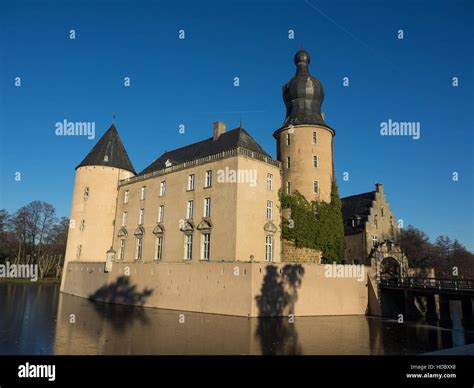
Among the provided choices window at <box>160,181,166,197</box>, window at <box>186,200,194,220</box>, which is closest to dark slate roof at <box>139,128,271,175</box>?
window at <box>160,181,166,197</box>

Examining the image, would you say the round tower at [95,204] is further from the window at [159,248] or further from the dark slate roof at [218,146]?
the window at [159,248]

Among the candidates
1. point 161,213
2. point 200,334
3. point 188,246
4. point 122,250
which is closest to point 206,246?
point 188,246

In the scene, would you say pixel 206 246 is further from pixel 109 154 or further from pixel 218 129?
pixel 109 154

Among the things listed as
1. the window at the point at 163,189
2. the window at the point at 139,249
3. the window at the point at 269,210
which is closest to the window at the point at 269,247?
the window at the point at 269,210

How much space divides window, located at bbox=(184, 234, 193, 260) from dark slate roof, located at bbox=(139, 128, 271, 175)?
21.9 feet

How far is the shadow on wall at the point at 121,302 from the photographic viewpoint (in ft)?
69.5

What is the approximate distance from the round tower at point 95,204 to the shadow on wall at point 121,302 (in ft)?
19.2

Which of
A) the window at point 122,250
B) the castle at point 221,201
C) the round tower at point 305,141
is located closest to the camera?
the castle at point 221,201

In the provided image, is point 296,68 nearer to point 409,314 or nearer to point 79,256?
point 409,314

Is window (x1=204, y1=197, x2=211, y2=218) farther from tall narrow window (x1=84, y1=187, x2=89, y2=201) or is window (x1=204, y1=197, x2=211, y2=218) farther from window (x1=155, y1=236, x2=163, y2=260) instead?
tall narrow window (x1=84, y1=187, x2=89, y2=201)

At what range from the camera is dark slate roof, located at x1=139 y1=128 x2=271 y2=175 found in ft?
92.0

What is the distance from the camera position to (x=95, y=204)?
3694 centimetres

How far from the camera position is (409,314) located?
1004 inches

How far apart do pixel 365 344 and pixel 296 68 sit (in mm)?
22936
